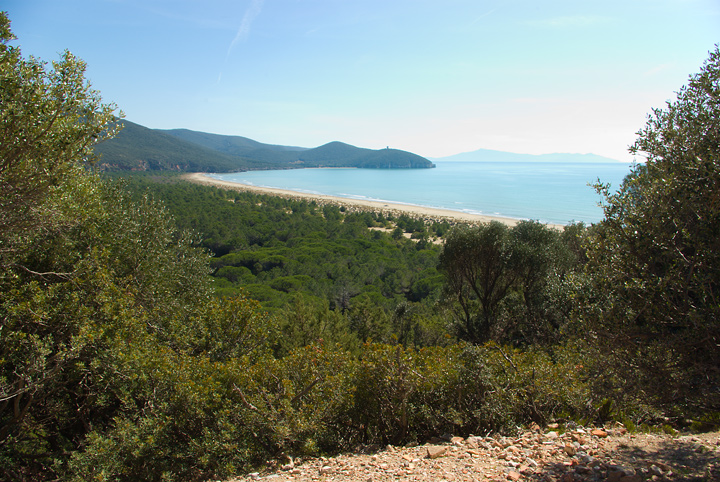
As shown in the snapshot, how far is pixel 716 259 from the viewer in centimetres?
467

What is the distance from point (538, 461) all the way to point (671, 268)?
10.4 ft

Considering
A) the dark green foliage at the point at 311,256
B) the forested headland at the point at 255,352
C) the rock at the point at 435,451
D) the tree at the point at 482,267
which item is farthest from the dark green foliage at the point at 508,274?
the rock at the point at 435,451

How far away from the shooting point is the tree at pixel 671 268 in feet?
15.4

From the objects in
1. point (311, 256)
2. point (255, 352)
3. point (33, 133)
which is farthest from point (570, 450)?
point (311, 256)

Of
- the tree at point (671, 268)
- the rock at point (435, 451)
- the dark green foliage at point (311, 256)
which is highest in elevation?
the tree at point (671, 268)

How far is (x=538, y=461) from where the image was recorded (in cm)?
553

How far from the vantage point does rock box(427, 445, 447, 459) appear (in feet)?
19.9

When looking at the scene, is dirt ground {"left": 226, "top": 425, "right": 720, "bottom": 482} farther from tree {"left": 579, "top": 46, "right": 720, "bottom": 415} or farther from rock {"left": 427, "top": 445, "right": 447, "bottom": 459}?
tree {"left": 579, "top": 46, "right": 720, "bottom": 415}

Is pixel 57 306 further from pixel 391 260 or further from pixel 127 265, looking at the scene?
pixel 391 260

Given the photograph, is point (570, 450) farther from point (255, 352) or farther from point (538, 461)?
point (255, 352)

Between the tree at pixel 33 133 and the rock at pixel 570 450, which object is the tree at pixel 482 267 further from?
the tree at pixel 33 133

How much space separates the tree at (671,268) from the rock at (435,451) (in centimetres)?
286

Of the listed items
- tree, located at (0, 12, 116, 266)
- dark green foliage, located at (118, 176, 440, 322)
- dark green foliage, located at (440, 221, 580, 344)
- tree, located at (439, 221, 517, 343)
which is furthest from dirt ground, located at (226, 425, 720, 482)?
dark green foliage, located at (118, 176, 440, 322)

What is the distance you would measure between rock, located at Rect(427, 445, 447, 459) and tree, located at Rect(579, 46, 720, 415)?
2861mm
